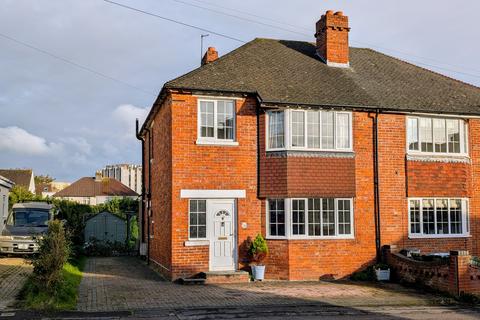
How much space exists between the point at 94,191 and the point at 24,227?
1757 inches

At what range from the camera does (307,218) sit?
17.8m

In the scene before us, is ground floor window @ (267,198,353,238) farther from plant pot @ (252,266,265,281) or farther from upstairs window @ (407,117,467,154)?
upstairs window @ (407,117,467,154)

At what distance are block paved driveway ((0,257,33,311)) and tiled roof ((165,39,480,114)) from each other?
293 inches

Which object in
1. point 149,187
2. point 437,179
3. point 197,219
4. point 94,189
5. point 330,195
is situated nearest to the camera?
point 197,219

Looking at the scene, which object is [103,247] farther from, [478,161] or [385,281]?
[478,161]

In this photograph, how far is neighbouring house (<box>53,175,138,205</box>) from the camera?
6669 cm

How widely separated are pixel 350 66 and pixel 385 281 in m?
8.63

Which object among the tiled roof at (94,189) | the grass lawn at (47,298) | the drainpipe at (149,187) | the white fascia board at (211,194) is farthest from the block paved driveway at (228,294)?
the tiled roof at (94,189)

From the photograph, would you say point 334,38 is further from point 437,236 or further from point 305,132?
point 437,236

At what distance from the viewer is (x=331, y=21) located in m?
21.1

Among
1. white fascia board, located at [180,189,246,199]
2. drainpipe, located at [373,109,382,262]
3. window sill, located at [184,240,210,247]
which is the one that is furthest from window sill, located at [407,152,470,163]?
window sill, located at [184,240,210,247]

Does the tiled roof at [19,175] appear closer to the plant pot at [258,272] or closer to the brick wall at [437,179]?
the plant pot at [258,272]

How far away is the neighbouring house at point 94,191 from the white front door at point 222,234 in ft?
161

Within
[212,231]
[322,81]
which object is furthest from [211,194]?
[322,81]
